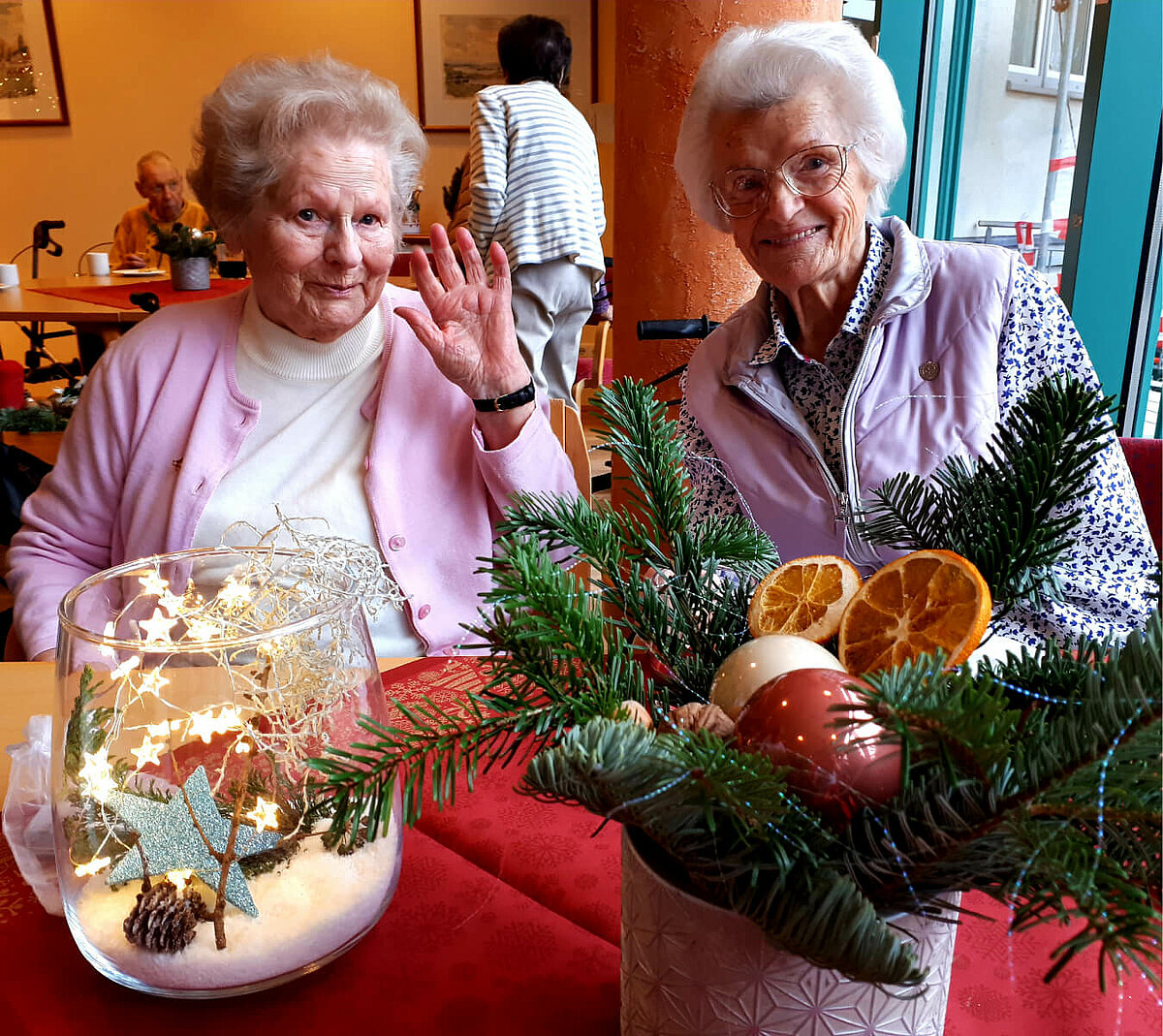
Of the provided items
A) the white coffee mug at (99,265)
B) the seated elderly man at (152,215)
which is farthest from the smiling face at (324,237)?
the seated elderly man at (152,215)

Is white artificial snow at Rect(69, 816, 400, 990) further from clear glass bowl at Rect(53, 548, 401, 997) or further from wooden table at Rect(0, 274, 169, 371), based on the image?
wooden table at Rect(0, 274, 169, 371)

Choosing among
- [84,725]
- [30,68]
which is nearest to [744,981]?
[84,725]

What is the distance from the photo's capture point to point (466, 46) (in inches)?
311

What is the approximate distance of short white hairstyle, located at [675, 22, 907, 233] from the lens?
153 cm

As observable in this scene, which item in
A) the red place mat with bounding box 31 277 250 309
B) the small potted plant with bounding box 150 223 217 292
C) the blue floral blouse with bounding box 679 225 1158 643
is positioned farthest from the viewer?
the small potted plant with bounding box 150 223 217 292

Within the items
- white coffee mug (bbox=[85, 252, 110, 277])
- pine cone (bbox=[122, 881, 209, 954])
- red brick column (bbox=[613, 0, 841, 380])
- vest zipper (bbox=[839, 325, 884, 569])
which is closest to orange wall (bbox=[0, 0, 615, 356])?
white coffee mug (bbox=[85, 252, 110, 277])

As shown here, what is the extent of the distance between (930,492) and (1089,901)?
11.4 inches

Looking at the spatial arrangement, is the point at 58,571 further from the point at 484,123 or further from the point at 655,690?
the point at 484,123

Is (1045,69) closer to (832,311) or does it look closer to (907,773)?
(832,311)

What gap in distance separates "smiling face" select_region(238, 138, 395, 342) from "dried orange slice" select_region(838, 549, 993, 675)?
116 centimetres

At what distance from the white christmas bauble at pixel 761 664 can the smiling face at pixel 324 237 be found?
116 cm

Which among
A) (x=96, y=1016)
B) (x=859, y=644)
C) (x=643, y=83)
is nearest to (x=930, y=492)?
(x=859, y=644)

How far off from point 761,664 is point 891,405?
113 centimetres

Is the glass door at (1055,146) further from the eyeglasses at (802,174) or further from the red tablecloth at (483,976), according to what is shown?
the red tablecloth at (483,976)
